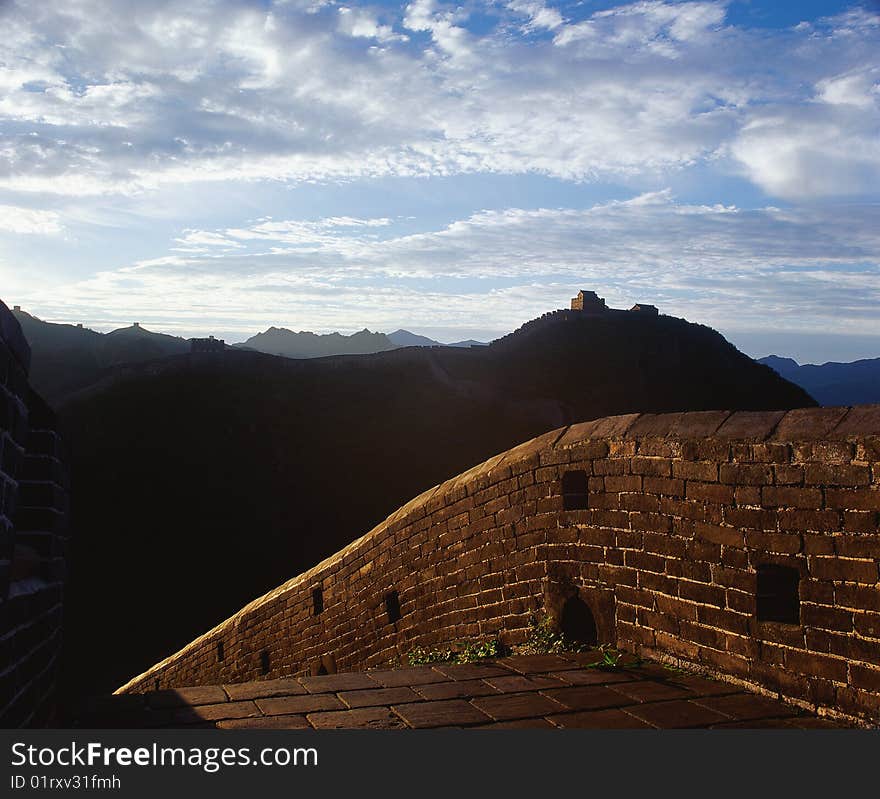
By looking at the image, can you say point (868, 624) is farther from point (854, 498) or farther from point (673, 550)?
point (673, 550)

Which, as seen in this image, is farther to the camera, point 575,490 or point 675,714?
point 575,490

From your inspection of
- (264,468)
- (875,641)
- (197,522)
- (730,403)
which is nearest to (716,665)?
(875,641)

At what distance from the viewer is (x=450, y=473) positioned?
119 ft

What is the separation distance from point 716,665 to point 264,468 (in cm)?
3106

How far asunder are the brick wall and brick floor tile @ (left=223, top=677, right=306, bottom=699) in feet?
2.73

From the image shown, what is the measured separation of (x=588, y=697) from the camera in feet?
12.0

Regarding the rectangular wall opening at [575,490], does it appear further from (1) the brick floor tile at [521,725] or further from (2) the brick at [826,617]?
(1) the brick floor tile at [521,725]

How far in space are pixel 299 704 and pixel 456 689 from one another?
0.76 metres

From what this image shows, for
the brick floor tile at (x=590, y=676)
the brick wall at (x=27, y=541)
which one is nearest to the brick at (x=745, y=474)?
the brick floor tile at (x=590, y=676)

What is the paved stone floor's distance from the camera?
132 inches

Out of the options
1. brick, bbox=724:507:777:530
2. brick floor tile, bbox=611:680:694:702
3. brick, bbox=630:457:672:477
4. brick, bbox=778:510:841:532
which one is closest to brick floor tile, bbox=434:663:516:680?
brick floor tile, bbox=611:680:694:702

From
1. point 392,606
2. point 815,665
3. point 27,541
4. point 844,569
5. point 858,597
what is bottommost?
point 392,606

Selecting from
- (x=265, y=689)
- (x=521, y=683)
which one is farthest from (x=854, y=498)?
(x=265, y=689)

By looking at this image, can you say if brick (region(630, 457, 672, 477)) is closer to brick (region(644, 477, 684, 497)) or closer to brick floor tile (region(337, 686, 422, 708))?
brick (region(644, 477, 684, 497))
